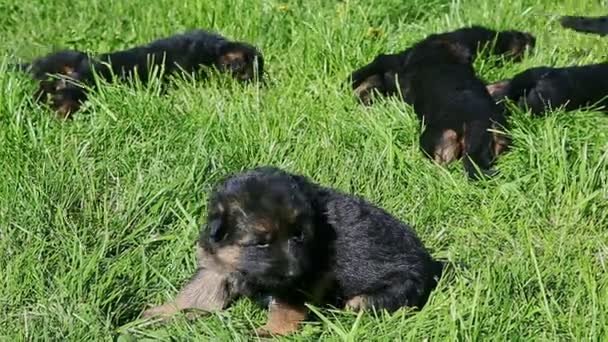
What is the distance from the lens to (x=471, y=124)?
23.0 feet

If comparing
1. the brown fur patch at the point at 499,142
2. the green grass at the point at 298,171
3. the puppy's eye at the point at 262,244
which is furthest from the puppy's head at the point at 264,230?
the brown fur patch at the point at 499,142

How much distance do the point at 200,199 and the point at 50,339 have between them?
4.64 feet

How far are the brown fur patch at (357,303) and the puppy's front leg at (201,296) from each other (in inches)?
21.1

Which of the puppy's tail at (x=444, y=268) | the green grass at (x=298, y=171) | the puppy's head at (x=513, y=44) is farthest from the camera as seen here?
the puppy's head at (x=513, y=44)

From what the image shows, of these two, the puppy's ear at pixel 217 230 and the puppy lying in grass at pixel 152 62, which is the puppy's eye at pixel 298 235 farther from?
the puppy lying in grass at pixel 152 62

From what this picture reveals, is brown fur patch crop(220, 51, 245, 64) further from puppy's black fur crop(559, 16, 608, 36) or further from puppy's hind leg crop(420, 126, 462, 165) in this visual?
puppy's black fur crop(559, 16, 608, 36)

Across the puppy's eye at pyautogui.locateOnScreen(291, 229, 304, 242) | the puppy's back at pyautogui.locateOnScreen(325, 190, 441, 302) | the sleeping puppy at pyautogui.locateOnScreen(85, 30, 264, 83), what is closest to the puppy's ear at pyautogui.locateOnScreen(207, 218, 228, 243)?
the puppy's eye at pyautogui.locateOnScreen(291, 229, 304, 242)

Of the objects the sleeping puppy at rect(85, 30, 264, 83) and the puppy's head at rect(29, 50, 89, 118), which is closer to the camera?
the puppy's head at rect(29, 50, 89, 118)

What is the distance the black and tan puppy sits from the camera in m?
4.88

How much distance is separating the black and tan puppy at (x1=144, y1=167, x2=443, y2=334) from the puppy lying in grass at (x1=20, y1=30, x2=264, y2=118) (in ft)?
8.43

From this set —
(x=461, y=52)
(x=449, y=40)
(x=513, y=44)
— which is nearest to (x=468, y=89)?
(x=461, y=52)

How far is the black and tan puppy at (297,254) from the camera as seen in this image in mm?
4879

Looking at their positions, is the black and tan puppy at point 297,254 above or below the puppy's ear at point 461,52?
above

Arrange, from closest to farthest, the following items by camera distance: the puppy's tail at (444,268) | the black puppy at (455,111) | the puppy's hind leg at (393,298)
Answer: the puppy's hind leg at (393,298)
the puppy's tail at (444,268)
the black puppy at (455,111)
